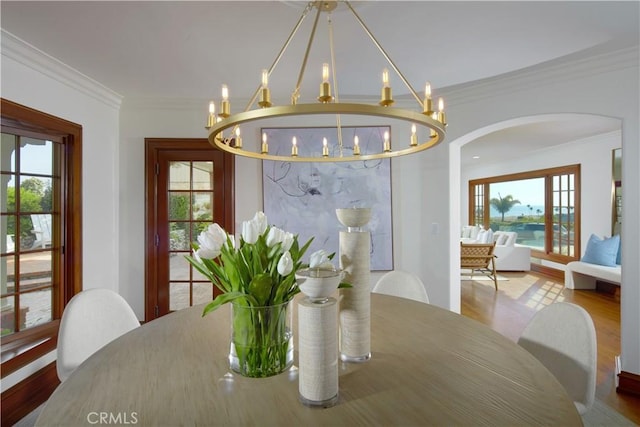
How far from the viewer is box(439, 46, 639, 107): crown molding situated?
7.16 feet

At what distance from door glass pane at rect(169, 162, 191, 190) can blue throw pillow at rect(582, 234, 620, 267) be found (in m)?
5.57

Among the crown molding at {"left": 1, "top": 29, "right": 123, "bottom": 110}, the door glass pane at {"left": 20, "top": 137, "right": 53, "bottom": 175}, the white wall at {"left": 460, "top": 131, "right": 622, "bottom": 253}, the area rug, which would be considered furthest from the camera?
the white wall at {"left": 460, "top": 131, "right": 622, "bottom": 253}

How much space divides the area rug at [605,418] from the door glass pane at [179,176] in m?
3.52

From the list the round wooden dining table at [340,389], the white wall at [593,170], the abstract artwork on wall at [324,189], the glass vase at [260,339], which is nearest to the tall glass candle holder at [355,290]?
the round wooden dining table at [340,389]

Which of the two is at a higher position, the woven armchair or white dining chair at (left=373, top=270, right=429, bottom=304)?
white dining chair at (left=373, top=270, right=429, bottom=304)

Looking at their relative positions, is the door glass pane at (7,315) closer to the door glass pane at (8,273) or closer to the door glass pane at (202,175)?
the door glass pane at (8,273)

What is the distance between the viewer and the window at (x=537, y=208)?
5.69 metres

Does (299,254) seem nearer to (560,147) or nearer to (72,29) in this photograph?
(72,29)

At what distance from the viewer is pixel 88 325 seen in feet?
4.64

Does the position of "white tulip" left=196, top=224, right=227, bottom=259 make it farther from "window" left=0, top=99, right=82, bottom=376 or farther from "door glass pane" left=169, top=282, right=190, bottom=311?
"door glass pane" left=169, top=282, right=190, bottom=311

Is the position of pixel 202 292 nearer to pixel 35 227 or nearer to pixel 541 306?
pixel 35 227

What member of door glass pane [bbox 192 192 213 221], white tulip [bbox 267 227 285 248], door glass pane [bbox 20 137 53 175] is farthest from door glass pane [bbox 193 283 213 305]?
white tulip [bbox 267 227 285 248]

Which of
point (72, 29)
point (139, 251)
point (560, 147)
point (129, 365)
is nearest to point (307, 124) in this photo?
point (72, 29)

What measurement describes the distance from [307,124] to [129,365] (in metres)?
2.54
